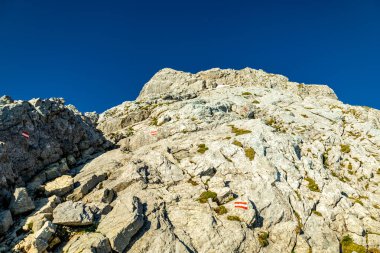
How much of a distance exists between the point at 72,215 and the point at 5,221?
529 cm

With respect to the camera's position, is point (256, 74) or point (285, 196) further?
point (256, 74)

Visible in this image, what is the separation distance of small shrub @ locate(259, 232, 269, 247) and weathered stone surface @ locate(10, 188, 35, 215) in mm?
21252

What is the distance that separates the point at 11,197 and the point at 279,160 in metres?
30.2

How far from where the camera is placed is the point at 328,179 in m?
33.2

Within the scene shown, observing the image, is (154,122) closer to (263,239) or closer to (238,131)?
(238,131)

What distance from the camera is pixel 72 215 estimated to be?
2214 cm

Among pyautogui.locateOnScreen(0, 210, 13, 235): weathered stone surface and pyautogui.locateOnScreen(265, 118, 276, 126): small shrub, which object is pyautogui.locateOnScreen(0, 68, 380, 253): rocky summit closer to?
pyautogui.locateOnScreen(0, 210, 13, 235): weathered stone surface

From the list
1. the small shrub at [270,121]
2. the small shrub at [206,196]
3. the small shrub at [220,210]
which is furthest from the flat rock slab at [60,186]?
the small shrub at [270,121]

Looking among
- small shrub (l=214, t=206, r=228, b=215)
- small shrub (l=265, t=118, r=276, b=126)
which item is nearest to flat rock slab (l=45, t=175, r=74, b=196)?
small shrub (l=214, t=206, r=228, b=215)

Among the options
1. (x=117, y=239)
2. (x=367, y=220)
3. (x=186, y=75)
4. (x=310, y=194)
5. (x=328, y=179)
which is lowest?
(x=117, y=239)

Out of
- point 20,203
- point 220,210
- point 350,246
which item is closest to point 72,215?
point 20,203

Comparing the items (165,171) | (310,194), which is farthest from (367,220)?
(165,171)

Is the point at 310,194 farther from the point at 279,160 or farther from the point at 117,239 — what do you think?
the point at 117,239

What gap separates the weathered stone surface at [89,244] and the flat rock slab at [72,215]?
4.50ft
